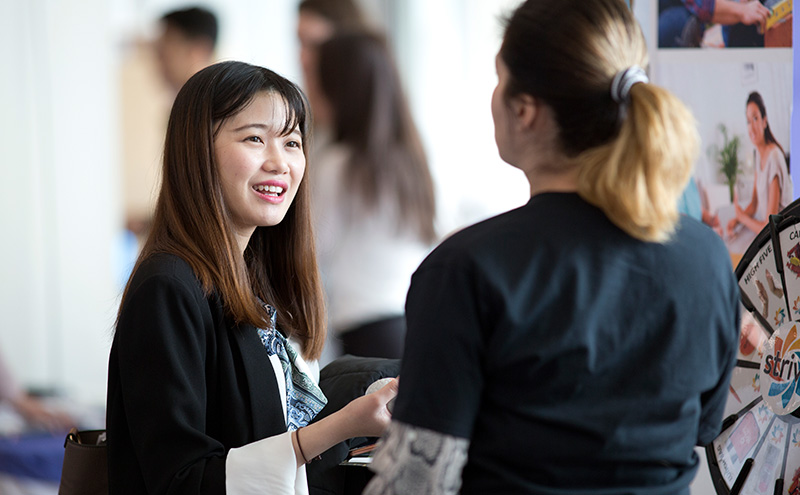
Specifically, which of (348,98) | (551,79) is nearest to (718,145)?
(551,79)

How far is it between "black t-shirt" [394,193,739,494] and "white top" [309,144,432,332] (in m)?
1.86

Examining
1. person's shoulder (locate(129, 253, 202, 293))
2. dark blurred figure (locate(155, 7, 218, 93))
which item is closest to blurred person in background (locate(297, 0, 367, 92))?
dark blurred figure (locate(155, 7, 218, 93))

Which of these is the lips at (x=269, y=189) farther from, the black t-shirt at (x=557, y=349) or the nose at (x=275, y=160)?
the black t-shirt at (x=557, y=349)

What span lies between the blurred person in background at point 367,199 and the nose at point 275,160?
1359 mm

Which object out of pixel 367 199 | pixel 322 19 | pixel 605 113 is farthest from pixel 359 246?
pixel 605 113

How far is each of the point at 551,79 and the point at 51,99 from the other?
11.2 feet

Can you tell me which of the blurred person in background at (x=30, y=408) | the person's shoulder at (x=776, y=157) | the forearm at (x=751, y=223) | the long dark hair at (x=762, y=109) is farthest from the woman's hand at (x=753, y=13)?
the blurred person in background at (x=30, y=408)

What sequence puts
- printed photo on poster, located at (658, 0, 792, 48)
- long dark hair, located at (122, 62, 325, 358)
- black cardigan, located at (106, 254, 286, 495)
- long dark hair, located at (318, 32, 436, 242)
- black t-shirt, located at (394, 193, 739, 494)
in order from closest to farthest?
black t-shirt, located at (394, 193, 739, 494)
black cardigan, located at (106, 254, 286, 495)
long dark hair, located at (122, 62, 325, 358)
printed photo on poster, located at (658, 0, 792, 48)
long dark hair, located at (318, 32, 436, 242)

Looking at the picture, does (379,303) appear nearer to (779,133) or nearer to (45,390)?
(779,133)

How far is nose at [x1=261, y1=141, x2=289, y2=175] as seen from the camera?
4.59 feet

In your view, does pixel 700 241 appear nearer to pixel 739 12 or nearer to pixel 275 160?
pixel 275 160

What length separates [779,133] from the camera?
165cm

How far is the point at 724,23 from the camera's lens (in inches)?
67.9

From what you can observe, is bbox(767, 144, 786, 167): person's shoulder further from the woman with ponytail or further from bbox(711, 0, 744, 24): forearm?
the woman with ponytail
